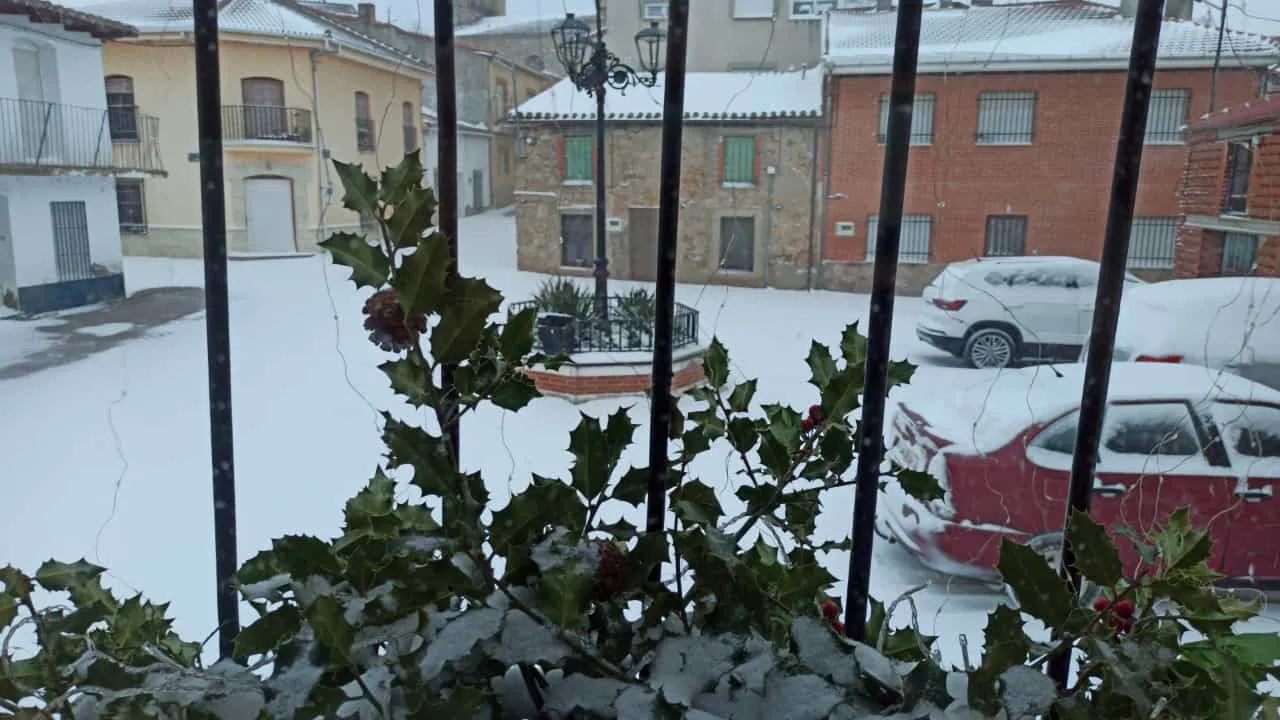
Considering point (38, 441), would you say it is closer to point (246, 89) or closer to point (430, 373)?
point (246, 89)

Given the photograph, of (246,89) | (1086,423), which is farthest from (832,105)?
(1086,423)

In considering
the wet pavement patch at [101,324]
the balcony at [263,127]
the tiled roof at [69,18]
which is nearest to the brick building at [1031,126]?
the balcony at [263,127]

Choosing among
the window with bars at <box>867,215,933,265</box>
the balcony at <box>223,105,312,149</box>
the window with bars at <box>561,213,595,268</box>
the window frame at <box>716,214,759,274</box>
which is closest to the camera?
the window with bars at <box>867,215,933,265</box>

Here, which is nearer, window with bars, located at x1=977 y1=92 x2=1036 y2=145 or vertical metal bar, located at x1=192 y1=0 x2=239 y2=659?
vertical metal bar, located at x1=192 y1=0 x2=239 y2=659

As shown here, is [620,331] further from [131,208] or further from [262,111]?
[131,208]

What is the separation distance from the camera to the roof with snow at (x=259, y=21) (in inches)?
161

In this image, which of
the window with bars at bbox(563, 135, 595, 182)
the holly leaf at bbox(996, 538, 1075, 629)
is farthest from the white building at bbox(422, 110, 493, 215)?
the holly leaf at bbox(996, 538, 1075, 629)

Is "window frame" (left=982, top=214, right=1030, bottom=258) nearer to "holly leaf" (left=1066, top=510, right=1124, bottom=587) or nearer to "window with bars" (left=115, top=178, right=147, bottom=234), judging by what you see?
"holly leaf" (left=1066, top=510, right=1124, bottom=587)

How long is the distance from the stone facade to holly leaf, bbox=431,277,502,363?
5.43 m

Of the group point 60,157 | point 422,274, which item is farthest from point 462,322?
point 60,157

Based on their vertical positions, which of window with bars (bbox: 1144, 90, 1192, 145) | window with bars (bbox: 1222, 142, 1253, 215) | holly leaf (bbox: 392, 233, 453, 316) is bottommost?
holly leaf (bbox: 392, 233, 453, 316)

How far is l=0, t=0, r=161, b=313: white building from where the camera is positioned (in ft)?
12.5

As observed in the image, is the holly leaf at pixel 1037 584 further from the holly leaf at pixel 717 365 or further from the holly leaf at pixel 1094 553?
the holly leaf at pixel 717 365

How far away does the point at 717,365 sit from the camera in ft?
1.38
